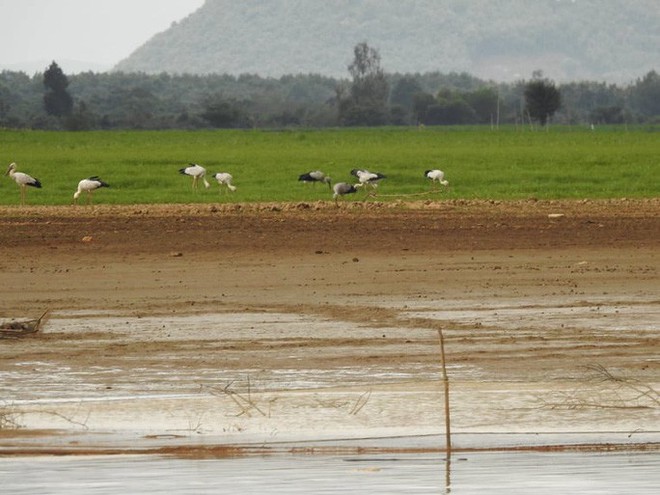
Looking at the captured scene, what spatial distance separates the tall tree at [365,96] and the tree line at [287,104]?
0.07 meters

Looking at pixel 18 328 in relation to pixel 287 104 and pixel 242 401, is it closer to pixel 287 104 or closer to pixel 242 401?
pixel 242 401

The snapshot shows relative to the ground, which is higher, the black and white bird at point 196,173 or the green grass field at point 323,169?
the black and white bird at point 196,173

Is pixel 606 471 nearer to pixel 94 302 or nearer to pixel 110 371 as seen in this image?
pixel 110 371

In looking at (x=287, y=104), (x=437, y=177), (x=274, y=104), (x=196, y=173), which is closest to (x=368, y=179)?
(x=437, y=177)

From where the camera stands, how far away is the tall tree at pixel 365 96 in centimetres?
11106

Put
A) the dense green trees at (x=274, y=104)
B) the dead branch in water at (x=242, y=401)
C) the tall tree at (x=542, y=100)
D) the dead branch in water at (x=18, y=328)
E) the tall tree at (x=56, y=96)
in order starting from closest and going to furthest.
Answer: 1. the dead branch in water at (x=242, y=401)
2. the dead branch in water at (x=18, y=328)
3. the tall tree at (x=542, y=100)
4. the dense green trees at (x=274, y=104)
5. the tall tree at (x=56, y=96)

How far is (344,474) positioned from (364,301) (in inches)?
258

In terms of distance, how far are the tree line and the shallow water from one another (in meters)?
78.1

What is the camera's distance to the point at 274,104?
141 metres

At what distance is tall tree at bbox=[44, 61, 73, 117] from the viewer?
384 ft

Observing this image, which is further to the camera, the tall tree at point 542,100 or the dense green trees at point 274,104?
the dense green trees at point 274,104

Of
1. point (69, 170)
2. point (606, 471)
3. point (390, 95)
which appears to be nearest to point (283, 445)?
point (606, 471)

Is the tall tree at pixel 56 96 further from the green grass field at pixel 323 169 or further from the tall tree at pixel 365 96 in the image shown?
the green grass field at pixel 323 169

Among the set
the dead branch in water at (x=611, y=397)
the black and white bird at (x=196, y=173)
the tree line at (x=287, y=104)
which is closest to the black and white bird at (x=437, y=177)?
the black and white bird at (x=196, y=173)
